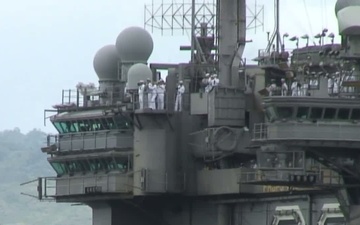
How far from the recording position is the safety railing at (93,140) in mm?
112625

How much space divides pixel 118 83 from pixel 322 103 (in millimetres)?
27044

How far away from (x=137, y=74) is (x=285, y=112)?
61.4 feet

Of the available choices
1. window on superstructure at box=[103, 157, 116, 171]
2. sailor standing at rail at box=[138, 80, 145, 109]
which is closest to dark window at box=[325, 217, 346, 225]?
sailor standing at rail at box=[138, 80, 145, 109]

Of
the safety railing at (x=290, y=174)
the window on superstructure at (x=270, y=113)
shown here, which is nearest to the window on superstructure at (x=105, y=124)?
the safety railing at (x=290, y=174)

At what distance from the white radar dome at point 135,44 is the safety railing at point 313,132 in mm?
22160

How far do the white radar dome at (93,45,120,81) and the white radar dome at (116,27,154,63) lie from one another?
3358 mm

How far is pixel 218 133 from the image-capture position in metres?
106

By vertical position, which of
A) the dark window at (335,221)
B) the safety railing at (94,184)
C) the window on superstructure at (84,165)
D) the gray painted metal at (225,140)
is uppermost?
the gray painted metal at (225,140)

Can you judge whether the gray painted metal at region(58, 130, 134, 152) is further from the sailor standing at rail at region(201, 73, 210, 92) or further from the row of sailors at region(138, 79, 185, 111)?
the sailor standing at rail at region(201, 73, 210, 92)

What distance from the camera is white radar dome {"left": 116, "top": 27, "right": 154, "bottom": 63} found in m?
115

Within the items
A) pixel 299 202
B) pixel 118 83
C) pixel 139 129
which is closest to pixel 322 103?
pixel 299 202

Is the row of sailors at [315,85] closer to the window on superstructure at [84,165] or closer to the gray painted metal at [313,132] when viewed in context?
the gray painted metal at [313,132]

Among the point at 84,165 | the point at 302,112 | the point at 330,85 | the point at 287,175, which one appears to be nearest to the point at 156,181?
A: the point at 84,165

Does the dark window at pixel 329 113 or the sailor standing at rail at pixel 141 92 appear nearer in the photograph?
the dark window at pixel 329 113
